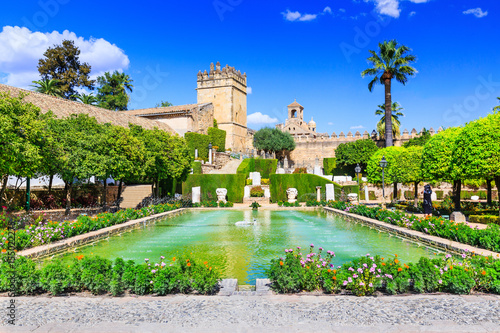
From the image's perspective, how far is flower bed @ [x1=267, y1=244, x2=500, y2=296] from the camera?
5.28 meters

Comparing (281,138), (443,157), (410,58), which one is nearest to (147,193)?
(443,157)

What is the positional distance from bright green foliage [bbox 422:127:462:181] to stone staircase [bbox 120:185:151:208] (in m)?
18.7

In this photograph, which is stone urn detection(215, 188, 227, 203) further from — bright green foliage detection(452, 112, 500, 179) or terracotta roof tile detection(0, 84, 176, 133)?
bright green foliage detection(452, 112, 500, 179)

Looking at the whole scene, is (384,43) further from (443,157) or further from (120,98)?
(120,98)

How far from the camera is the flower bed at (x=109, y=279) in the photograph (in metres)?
5.32

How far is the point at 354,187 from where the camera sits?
25.8m

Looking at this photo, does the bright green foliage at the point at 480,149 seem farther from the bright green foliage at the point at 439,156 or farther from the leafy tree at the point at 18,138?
the leafy tree at the point at 18,138

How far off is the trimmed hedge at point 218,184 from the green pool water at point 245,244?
37.4ft

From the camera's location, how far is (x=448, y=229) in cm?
944

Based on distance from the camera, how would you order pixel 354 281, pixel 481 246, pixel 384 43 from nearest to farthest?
pixel 354 281
pixel 481 246
pixel 384 43

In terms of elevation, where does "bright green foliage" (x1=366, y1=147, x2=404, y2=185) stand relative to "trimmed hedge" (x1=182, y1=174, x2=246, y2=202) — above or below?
above

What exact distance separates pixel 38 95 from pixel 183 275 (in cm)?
2594

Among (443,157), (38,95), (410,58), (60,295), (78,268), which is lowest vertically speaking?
(60,295)

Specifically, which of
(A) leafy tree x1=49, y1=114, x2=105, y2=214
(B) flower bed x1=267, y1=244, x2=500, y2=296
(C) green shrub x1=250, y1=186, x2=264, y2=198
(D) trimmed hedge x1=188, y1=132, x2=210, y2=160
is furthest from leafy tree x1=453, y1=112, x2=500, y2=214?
(D) trimmed hedge x1=188, y1=132, x2=210, y2=160
